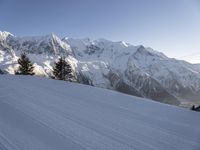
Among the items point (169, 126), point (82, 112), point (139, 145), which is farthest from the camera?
point (82, 112)

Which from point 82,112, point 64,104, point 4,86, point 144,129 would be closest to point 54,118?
point 82,112

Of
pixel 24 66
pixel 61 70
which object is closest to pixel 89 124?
pixel 24 66

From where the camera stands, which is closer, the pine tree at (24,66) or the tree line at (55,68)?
the pine tree at (24,66)

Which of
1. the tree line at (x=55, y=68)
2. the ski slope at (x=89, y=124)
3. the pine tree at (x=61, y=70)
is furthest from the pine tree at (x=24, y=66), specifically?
the ski slope at (x=89, y=124)

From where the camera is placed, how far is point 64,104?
28.7ft

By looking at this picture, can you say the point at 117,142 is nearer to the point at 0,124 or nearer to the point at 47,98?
the point at 0,124

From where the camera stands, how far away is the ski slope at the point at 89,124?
17.7ft

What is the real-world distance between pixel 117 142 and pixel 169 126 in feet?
7.34

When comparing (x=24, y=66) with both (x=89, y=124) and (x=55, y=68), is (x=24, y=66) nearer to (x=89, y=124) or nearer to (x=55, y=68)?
(x=55, y=68)

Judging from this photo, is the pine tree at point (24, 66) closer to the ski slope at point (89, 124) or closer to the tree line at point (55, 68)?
the tree line at point (55, 68)

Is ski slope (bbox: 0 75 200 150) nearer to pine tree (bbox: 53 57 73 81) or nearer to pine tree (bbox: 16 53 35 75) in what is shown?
pine tree (bbox: 16 53 35 75)

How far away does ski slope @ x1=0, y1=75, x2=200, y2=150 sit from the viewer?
212 inches

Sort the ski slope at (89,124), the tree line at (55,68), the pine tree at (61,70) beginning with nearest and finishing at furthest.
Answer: the ski slope at (89,124), the tree line at (55,68), the pine tree at (61,70)

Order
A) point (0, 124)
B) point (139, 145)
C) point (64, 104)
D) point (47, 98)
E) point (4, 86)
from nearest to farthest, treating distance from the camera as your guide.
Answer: point (139, 145)
point (0, 124)
point (64, 104)
point (47, 98)
point (4, 86)
